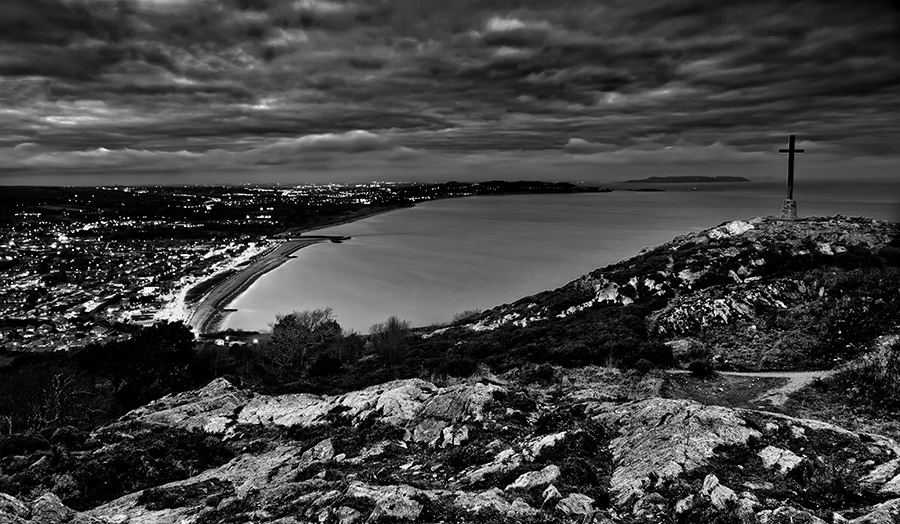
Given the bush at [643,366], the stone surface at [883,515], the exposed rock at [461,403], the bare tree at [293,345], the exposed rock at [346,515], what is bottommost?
the bare tree at [293,345]

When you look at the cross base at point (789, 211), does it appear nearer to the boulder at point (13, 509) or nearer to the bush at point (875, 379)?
the bush at point (875, 379)

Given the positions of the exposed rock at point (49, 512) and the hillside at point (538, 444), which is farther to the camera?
the hillside at point (538, 444)

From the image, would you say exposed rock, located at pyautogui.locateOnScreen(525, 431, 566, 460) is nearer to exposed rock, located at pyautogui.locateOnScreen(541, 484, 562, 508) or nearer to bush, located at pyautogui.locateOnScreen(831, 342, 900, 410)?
exposed rock, located at pyautogui.locateOnScreen(541, 484, 562, 508)

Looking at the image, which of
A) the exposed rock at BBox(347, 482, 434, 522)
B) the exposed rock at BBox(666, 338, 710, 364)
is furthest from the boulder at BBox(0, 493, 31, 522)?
the exposed rock at BBox(666, 338, 710, 364)

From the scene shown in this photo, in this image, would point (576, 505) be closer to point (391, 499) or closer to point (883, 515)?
point (391, 499)

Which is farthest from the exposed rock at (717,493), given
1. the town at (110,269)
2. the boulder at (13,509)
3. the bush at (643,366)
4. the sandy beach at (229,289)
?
the town at (110,269)

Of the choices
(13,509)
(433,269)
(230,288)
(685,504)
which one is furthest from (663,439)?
(230,288)

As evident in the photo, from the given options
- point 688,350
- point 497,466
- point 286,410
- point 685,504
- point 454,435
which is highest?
point 685,504
